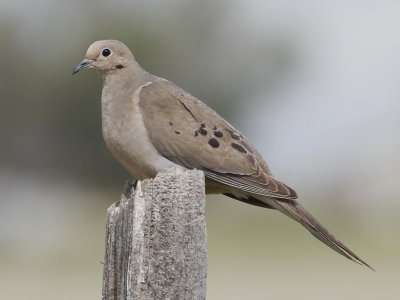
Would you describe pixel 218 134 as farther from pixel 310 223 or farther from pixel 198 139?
pixel 310 223

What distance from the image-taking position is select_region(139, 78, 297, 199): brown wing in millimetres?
7359

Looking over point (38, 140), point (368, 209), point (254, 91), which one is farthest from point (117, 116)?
point (254, 91)

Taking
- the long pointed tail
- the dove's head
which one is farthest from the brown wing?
the dove's head

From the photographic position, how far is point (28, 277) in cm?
1894

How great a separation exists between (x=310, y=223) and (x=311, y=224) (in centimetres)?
2

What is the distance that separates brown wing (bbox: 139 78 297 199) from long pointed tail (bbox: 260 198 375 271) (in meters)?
0.23

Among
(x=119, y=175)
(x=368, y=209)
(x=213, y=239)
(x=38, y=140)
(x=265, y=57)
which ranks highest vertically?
(x=265, y=57)

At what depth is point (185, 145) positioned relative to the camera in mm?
7473

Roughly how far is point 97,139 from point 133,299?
120 ft

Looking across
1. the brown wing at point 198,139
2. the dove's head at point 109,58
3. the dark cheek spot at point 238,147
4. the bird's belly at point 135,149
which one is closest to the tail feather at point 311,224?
the brown wing at point 198,139

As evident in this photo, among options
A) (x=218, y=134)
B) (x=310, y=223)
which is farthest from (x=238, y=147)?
(x=310, y=223)

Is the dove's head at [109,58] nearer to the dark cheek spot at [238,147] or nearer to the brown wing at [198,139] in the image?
the brown wing at [198,139]

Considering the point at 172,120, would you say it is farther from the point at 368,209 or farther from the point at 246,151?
the point at 368,209

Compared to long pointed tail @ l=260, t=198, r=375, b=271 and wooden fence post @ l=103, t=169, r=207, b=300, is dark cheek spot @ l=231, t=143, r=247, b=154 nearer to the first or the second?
long pointed tail @ l=260, t=198, r=375, b=271
